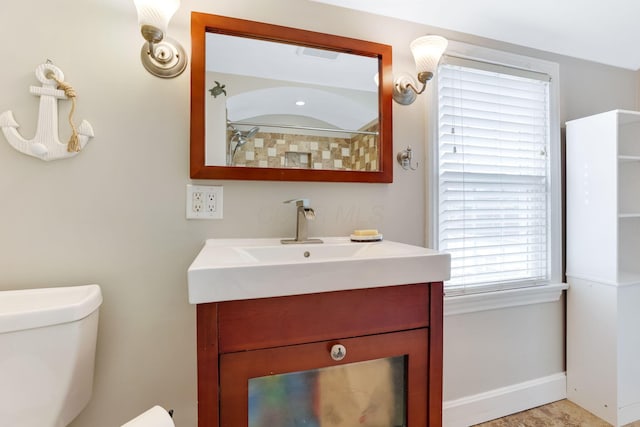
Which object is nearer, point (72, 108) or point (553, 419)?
point (72, 108)

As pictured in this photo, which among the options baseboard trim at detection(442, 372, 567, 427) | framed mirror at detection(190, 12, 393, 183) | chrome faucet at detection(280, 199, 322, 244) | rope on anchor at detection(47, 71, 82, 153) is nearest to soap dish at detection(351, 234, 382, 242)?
chrome faucet at detection(280, 199, 322, 244)

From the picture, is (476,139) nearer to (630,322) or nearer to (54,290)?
(630,322)

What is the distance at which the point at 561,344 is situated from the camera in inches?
67.7

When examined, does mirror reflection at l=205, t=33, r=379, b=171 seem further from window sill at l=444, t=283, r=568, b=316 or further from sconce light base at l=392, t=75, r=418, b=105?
window sill at l=444, t=283, r=568, b=316

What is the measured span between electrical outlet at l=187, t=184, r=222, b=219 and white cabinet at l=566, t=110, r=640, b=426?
187 cm

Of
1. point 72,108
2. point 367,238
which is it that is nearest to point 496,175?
point 367,238

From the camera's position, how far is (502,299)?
5.12 feet

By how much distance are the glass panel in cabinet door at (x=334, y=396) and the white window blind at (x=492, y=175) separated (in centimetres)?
76

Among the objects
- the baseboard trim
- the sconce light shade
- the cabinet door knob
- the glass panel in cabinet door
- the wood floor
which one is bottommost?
the wood floor

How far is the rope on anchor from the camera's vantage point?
1.02m

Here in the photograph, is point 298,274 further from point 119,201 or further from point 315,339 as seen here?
point 119,201

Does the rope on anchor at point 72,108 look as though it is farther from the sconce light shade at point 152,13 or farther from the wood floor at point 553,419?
the wood floor at point 553,419

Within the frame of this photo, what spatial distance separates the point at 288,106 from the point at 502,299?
4.71 feet

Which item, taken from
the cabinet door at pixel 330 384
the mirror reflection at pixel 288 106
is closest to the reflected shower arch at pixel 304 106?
the mirror reflection at pixel 288 106
